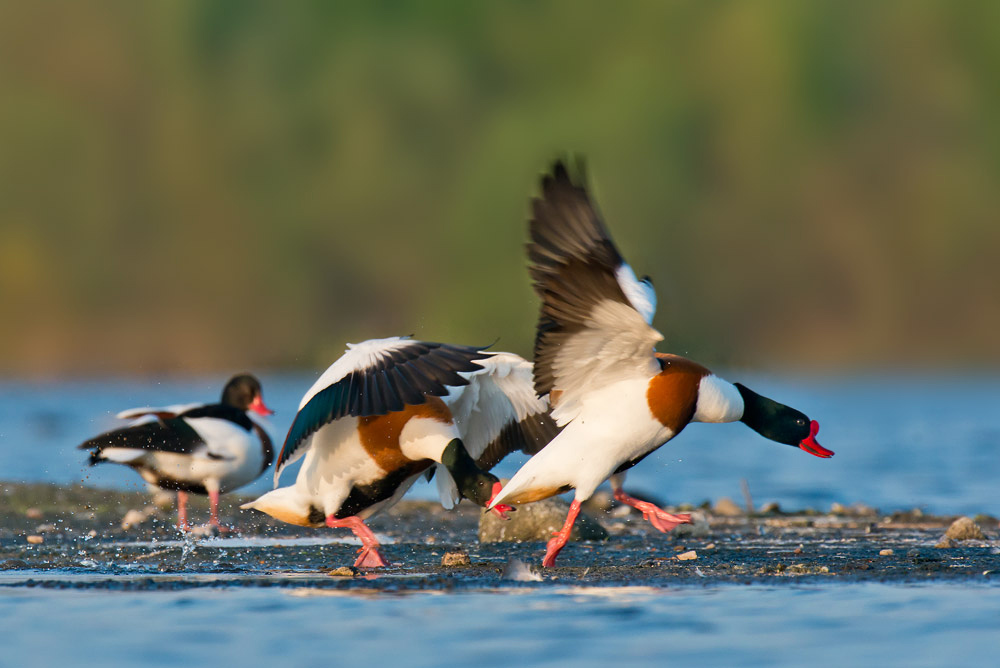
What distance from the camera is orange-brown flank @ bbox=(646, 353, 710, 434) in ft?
25.2

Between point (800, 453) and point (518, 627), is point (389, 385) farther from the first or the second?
point (800, 453)

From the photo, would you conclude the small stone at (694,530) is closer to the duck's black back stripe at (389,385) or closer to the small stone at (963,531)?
the small stone at (963,531)

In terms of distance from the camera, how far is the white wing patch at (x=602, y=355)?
729cm

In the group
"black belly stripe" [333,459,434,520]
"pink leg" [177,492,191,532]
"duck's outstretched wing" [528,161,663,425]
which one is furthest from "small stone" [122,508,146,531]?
"duck's outstretched wing" [528,161,663,425]

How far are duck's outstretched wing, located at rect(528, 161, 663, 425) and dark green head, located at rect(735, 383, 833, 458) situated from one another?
838 millimetres

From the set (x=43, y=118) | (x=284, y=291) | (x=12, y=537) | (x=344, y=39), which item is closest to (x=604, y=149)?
(x=284, y=291)

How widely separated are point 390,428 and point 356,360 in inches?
20.3

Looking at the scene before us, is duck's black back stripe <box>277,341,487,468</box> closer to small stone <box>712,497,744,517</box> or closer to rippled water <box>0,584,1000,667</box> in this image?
rippled water <box>0,584,1000,667</box>

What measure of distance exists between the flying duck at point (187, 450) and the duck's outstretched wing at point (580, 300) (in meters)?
4.09

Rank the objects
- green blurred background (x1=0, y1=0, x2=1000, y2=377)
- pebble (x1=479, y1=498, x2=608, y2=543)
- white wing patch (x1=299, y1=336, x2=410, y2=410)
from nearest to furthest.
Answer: white wing patch (x1=299, y1=336, x2=410, y2=410), pebble (x1=479, y1=498, x2=608, y2=543), green blurred background (x1=0, y1=0, x2=1000, y2=377)

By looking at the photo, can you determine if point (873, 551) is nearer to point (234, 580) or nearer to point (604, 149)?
point (234, 580)

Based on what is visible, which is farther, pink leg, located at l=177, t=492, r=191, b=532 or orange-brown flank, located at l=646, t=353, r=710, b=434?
pink leg, located at l=177, t=492, r=191, b=532

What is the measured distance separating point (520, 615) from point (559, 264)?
1.81 metres

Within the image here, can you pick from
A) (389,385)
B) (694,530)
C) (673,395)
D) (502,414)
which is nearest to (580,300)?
(673,395)
